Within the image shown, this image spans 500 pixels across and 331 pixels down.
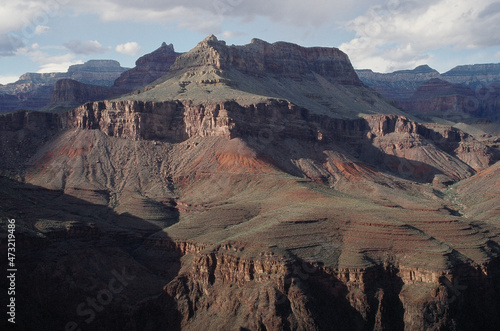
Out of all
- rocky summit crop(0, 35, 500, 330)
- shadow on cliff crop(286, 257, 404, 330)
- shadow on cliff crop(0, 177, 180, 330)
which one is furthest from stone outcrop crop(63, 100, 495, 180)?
shadow on cliff crop(286, 257, 404, 330)

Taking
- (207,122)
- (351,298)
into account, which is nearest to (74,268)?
(351,298)

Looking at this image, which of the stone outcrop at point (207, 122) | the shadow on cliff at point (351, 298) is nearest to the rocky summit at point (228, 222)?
the shadow on cliff at point (351, 298)

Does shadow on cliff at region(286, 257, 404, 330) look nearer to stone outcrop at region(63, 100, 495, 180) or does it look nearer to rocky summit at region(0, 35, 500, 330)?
rocky summit at region(0, 35, 500, 330)

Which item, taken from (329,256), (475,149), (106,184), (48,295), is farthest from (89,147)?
(475,149)

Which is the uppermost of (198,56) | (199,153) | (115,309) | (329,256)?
(198,56)

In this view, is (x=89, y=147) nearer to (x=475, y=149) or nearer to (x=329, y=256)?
(x=329, y=256)

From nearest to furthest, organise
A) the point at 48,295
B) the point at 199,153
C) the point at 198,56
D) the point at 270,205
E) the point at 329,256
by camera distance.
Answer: the point at 48,295 → the point at 329,256 → the point at 270,205 → the point at 199,153 → the point at 198,56

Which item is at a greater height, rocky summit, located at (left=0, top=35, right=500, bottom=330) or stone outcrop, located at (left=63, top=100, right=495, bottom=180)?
stone outcrop, located at (left=63, top=100, right=495, bottom=180)
